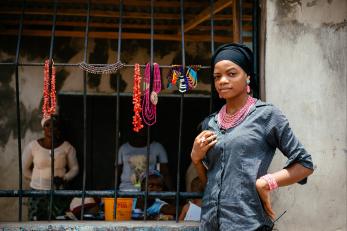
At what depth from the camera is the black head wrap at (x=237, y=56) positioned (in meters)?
3.02

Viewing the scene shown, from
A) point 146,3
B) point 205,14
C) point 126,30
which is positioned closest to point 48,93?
point 146,3

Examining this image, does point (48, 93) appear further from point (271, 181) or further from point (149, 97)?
point (271, 181)

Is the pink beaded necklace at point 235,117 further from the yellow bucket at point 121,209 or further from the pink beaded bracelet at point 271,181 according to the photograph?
the yellow bucket at point 121,209

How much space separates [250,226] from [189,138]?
155 inches

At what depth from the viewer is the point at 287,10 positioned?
3676 millimetres

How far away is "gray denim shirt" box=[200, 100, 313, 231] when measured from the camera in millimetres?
2894

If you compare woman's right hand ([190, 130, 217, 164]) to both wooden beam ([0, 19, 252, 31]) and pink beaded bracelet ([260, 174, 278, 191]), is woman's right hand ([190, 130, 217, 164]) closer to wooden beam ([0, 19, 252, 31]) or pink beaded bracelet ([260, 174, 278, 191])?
pink beaded bracelet ([260, 174, 278, 191])

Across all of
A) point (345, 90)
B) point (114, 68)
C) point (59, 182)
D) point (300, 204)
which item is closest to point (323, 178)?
point (300, 204)

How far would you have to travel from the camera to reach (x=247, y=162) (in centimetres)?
293

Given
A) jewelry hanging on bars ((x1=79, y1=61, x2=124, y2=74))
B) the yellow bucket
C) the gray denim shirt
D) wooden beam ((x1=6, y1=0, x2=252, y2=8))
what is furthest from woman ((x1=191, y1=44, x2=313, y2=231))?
wooden beam ((x1=6, y1=0, x2=252, y2=8))

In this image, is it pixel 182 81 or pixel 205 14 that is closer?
pixel 182 81

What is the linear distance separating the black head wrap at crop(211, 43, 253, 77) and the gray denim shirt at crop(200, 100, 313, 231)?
23cm

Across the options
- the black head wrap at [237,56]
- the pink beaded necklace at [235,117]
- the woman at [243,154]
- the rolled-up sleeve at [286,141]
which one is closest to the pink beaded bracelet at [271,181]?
the woman at [243,154]

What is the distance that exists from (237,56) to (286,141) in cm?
53
